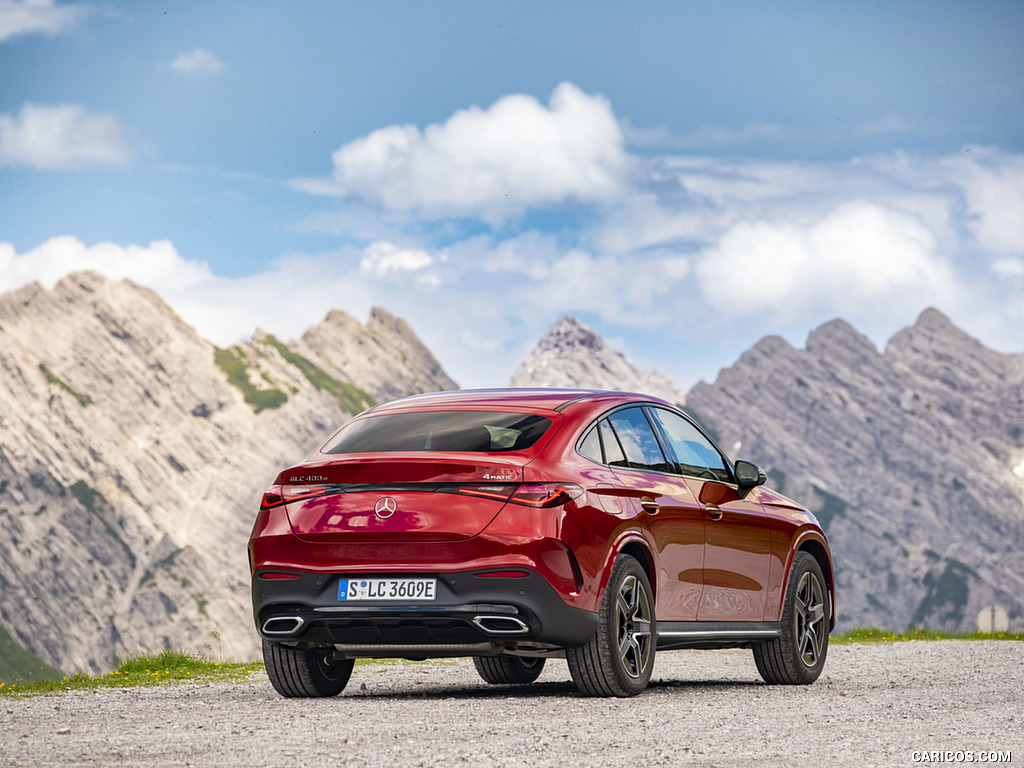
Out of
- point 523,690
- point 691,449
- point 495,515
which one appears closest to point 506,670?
point 523,690

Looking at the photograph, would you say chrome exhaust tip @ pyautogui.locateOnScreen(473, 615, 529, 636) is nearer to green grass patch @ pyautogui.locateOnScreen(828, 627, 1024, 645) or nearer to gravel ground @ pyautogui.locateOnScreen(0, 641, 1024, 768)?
gravel ground @ pyautogui.locateOnScreen(0, 641, 1024, 768)

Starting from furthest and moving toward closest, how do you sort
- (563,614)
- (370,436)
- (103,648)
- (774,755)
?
(103,648) → (370,436) → (563,614) → (774,755)

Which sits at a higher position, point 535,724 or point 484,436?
point 484,436

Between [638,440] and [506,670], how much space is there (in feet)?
7.67

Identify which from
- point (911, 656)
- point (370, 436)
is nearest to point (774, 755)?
point (370, 436)

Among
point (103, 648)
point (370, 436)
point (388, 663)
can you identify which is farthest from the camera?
point (103, 648)

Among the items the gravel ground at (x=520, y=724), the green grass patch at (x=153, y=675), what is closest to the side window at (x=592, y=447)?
the gravel ground at (x=520, y=724)

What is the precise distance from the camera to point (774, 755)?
544cm

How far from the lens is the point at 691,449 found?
8.73 metres

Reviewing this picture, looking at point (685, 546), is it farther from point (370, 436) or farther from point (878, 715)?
point (370, 436)

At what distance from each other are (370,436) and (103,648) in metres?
208

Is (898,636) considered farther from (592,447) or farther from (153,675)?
(592,447)

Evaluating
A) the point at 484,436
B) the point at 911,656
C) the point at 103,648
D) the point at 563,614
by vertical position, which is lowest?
the point at 103,648

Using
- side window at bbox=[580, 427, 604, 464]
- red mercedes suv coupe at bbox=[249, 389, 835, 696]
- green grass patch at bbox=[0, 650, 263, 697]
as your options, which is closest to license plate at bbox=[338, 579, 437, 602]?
red mercedes suv coupe at bbox=[249, 389, 835, 696]
